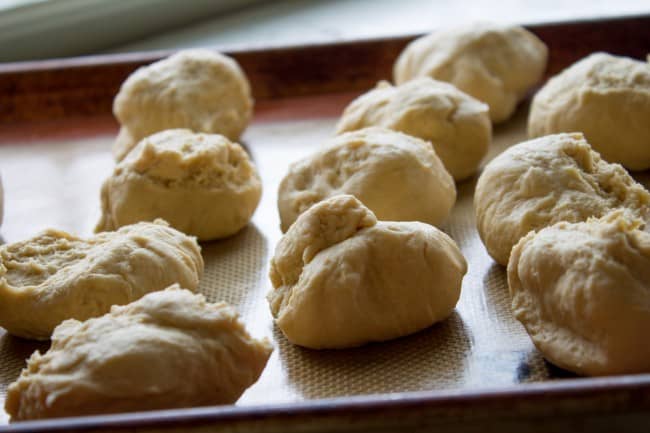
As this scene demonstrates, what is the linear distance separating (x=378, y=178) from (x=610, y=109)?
669mm

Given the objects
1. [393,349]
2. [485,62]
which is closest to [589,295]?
[393,349]

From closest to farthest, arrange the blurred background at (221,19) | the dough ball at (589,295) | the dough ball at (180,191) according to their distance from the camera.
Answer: the dough ball at (589,295), the dough ball at (180,191), the blurred background at (221,19)

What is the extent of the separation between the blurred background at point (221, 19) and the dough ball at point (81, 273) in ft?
5.42

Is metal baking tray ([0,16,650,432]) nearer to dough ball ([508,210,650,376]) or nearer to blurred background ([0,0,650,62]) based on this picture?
dough ball ([508,210,650,376])

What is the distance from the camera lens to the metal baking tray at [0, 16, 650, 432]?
1.33 metres

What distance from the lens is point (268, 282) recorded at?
84.5 inches

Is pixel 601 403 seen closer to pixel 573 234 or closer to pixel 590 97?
pixel 573 234

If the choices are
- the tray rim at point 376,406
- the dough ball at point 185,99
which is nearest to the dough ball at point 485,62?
the dough ball at point 185,99

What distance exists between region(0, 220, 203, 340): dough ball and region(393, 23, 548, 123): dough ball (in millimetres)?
1108

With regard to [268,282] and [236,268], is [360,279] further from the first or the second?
[236,268]

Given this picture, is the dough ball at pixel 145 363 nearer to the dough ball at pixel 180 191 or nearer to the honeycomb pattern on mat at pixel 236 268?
the honeycomb pattern on mat at pixel 236 268

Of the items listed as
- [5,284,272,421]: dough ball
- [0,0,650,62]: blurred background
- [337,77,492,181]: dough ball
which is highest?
[5,284,272,421]: dough ball

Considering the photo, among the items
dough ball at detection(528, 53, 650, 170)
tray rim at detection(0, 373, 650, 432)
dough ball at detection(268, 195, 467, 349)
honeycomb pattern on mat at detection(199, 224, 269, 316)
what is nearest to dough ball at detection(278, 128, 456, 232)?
honeycomb pattern on mat at detection(199, 224, 269, 316)

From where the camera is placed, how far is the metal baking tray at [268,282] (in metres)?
1.33
